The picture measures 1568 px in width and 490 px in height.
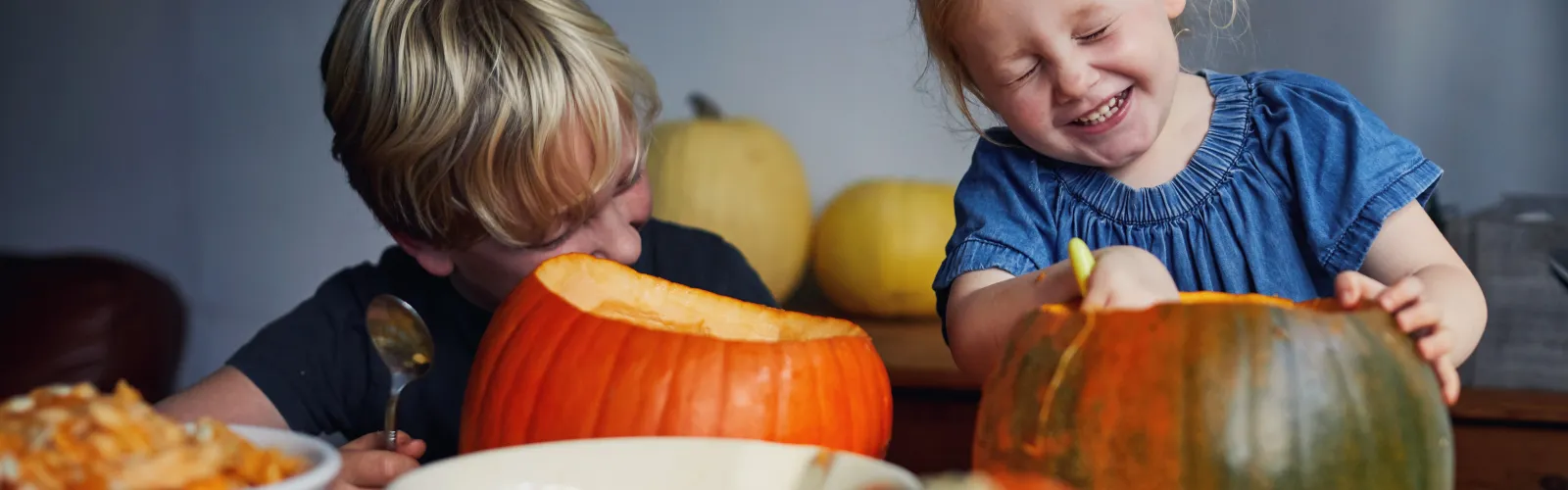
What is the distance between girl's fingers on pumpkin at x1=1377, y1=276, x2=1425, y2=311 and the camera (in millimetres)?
521

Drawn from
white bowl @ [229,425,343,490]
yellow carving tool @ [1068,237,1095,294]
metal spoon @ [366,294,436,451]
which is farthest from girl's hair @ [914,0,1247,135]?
white bowl @ [229,425,343,490]

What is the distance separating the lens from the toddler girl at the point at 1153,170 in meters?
0.86

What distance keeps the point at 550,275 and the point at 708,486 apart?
30cm

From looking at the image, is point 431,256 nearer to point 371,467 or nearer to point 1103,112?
point 371,467

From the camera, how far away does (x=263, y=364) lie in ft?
3.81

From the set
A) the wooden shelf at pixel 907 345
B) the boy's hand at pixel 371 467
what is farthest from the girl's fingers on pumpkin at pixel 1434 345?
the wooden shelf at pixel 907 345

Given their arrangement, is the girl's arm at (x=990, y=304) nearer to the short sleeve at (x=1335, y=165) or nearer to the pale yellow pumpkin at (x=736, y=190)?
the short sleeve at (x=1335, y=165)

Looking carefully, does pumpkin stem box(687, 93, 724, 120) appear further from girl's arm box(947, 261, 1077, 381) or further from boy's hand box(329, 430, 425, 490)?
boy's hand box(329, 430, 425, 490)

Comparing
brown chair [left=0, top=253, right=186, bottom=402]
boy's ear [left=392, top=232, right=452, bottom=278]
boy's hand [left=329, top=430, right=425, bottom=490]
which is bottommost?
brown chair [left=0, top=253, right=186, bottom=402]

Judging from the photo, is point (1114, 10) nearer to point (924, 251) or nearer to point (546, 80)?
point (546, 80)

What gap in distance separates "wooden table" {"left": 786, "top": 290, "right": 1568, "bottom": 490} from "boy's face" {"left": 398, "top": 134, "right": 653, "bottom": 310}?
38cm

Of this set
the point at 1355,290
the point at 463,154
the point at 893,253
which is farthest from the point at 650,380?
the point at 893,253

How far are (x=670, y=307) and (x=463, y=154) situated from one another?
364 mm

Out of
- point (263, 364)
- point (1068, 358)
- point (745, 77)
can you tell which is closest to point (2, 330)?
point (263, 364)
